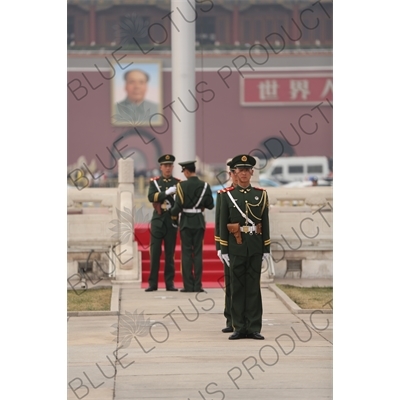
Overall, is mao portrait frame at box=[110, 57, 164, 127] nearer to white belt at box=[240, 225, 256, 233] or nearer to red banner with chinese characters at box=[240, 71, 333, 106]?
red banner with chinese characters at box=[240, 71, 333, 106]

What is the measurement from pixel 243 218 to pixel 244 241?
0.72ft

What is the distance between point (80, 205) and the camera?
15688 millimetres

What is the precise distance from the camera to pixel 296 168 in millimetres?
32875

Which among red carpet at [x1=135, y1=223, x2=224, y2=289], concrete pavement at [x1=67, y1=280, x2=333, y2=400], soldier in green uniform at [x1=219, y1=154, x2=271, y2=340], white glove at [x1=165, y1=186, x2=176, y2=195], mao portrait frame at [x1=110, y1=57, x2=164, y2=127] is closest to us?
concrete pavement at [x1=67, y1=280, x2=333, y2=400]

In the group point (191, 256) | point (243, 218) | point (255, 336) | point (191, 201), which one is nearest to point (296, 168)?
point (191, 256)

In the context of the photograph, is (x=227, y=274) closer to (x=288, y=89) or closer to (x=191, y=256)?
(x=191, y=256)

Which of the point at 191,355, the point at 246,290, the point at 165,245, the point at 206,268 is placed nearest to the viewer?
the point at 191,355

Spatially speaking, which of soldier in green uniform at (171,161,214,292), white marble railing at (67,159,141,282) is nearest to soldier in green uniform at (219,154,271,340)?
soldier in green uniform at (171,161,214,292)

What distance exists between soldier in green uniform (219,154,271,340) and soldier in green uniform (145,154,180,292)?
3.49 m

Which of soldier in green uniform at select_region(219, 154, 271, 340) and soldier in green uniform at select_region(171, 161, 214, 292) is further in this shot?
soldier in green uniform at select_region(171, 161, 214, 292)

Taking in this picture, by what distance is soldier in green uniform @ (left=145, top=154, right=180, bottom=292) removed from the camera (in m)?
12.6

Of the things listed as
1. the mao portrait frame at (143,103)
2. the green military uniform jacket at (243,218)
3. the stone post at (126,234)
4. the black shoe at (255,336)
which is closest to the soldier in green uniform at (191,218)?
the stone post at (126,234)
